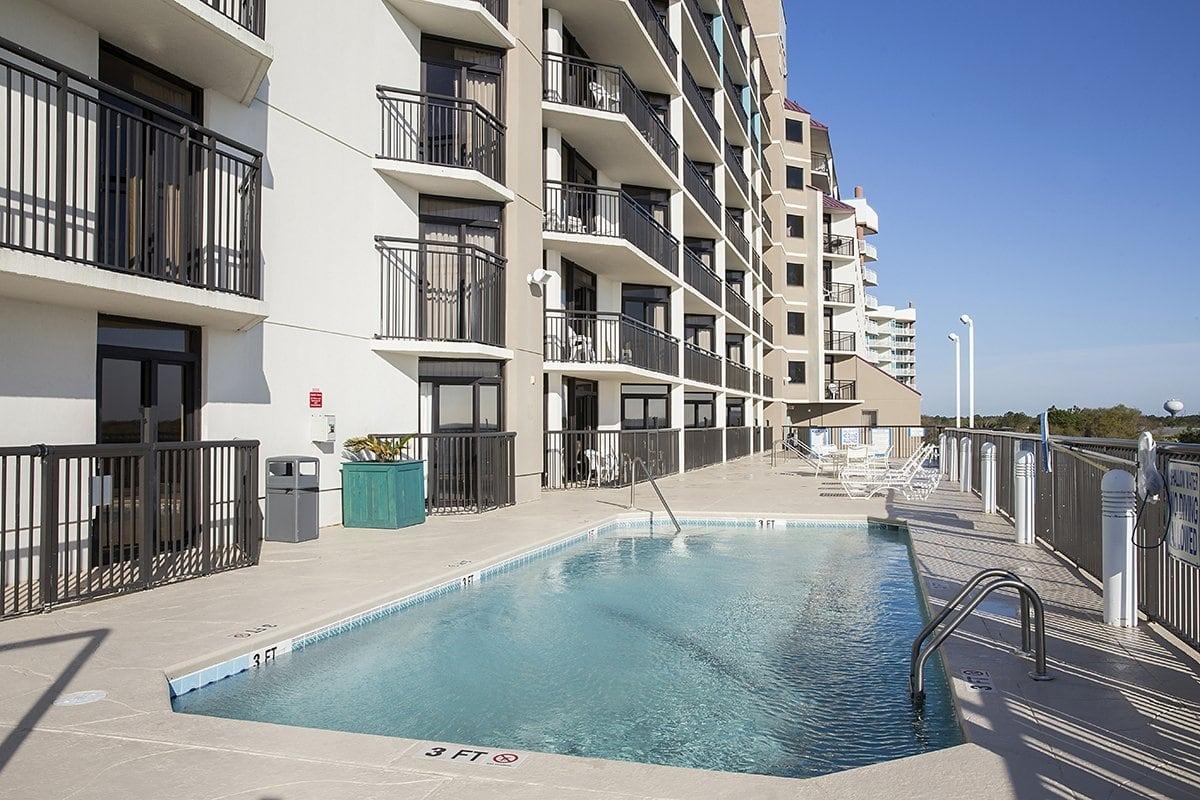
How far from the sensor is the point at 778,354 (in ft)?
157

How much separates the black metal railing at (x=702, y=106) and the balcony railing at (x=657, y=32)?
4.74 feet

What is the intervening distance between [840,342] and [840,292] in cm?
375

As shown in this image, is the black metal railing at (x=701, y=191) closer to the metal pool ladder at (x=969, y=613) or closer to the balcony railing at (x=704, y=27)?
the balcony railing at (x=704, y=27)

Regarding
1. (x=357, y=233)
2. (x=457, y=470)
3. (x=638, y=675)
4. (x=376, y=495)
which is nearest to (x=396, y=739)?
(x=638, y=675)

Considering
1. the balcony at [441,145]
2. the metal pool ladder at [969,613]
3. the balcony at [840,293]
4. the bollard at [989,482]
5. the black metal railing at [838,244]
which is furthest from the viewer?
the black metal railing at [838,244]

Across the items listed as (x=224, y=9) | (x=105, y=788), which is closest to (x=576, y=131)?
(x=224, y=9)

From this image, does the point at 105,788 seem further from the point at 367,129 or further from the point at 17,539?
the point at 367,129

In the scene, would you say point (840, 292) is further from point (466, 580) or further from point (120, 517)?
point (120, 517)

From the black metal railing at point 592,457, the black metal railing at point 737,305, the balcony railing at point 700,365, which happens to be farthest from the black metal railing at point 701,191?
the black metal railing at point 592,457

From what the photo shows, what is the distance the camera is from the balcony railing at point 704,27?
89.4ft

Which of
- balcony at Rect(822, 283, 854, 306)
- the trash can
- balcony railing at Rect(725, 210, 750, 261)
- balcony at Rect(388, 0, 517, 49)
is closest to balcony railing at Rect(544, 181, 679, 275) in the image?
balcony at Rect(388, 0, 517, 49)

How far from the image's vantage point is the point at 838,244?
54.9 meters

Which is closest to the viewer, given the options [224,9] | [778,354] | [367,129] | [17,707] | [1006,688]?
[17,707]

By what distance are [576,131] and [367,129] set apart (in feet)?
22.8
